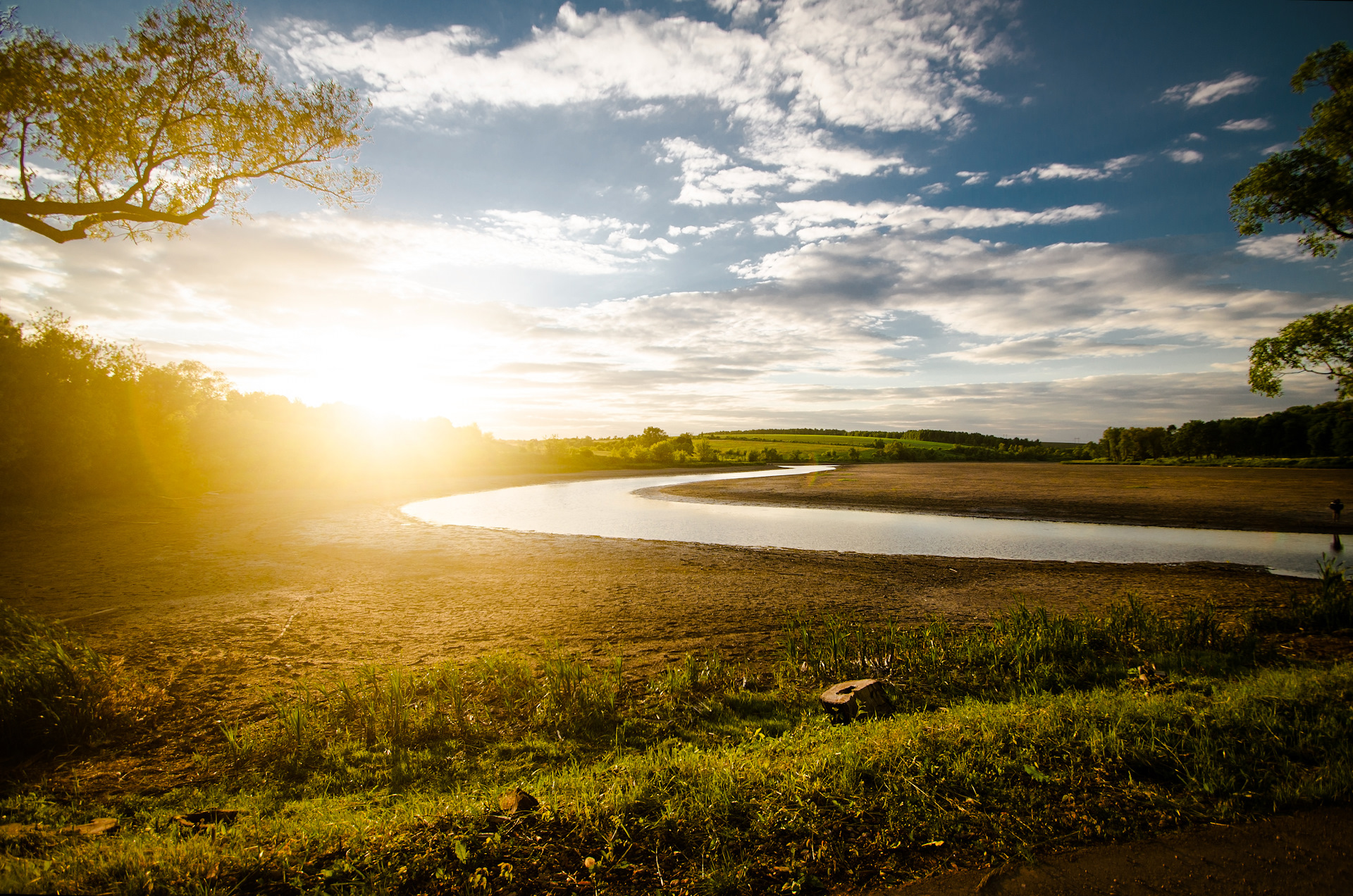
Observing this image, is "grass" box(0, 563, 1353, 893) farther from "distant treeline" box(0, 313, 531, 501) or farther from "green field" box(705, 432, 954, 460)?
"green field" box(705, 432, 954, 460)

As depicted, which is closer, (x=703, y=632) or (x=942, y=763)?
(x=942, y=763)

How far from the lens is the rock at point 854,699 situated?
6223 millimetres

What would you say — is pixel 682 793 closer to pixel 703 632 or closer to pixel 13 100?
pixel 703 632

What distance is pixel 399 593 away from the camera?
41.8 feet

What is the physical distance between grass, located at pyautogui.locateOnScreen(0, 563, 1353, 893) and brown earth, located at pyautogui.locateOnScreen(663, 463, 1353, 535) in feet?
85.6

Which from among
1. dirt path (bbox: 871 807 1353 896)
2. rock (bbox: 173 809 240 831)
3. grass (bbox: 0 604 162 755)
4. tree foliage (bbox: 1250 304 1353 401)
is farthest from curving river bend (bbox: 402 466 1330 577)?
rock (bbox: 173 809 240 831)

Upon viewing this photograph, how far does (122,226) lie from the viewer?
10133mm

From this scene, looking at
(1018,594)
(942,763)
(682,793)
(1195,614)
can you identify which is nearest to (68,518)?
(682,793)

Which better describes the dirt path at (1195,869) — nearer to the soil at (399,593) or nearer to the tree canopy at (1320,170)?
the soil at (399,593)

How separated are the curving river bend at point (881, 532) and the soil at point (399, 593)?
266cm

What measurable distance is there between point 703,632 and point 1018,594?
816 centimetres

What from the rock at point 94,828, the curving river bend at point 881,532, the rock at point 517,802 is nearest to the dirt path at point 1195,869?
the rock at point 517,802

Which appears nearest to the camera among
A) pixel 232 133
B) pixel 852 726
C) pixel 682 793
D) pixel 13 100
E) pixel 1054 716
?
pixel 682 793

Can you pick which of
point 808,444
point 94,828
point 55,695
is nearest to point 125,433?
point 55,695
